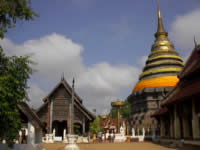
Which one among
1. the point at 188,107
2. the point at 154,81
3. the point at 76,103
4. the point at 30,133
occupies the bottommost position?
the point at 30,133

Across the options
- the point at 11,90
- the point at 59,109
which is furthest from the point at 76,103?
the point at 11,90

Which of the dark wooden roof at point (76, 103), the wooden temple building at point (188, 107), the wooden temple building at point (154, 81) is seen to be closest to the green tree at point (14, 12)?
the wooden temple building at point (188, 107)

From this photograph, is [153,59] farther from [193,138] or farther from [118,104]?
[193,138]

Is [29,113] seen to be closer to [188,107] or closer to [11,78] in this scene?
[11,78]

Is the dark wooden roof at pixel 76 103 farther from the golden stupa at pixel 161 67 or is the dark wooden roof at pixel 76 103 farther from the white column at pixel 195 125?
the golden stupa at pixel 161 67

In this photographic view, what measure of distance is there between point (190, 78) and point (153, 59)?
76.6ft

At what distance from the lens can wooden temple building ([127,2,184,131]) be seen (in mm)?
34594

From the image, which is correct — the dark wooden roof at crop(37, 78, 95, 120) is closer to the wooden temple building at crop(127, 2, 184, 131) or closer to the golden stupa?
the wooden temple building at crop(127, 2, 184, 131)

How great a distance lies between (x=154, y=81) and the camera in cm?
3606

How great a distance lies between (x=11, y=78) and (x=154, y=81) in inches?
1206

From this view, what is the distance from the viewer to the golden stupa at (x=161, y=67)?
3561 cm

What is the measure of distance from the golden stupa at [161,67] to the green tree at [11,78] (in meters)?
29.1

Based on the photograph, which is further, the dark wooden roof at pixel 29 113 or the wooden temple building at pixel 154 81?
the wooden temple building at pixel 154 81

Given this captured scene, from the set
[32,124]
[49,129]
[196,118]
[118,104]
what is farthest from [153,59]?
[32,124]
